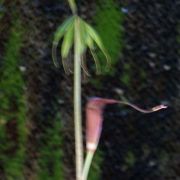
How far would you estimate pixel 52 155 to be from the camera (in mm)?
1743

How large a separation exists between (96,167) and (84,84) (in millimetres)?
260

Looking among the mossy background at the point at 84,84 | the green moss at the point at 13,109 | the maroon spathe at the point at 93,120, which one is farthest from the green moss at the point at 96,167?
the maroon spathe at the point at 93,120

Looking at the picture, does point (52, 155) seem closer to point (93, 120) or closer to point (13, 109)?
point (13, 109)

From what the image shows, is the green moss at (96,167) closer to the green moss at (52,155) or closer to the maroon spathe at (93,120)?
the green moss at (52,155)

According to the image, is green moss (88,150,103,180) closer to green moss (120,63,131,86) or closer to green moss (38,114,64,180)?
green moss (38,114,64,180)

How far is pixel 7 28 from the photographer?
1740 mm

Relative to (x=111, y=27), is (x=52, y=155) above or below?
below

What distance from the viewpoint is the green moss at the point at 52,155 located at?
68.6 inches

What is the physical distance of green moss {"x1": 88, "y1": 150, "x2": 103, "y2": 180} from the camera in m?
1.76

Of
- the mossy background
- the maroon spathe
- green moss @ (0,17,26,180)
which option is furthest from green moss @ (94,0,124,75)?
the maroon spathe

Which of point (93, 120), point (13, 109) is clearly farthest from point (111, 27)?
point (93, 120)

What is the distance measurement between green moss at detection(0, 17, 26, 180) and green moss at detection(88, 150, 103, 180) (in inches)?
8.5

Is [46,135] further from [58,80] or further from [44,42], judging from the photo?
[44,42]

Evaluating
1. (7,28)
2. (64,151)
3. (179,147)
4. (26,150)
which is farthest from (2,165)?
(179,147)
